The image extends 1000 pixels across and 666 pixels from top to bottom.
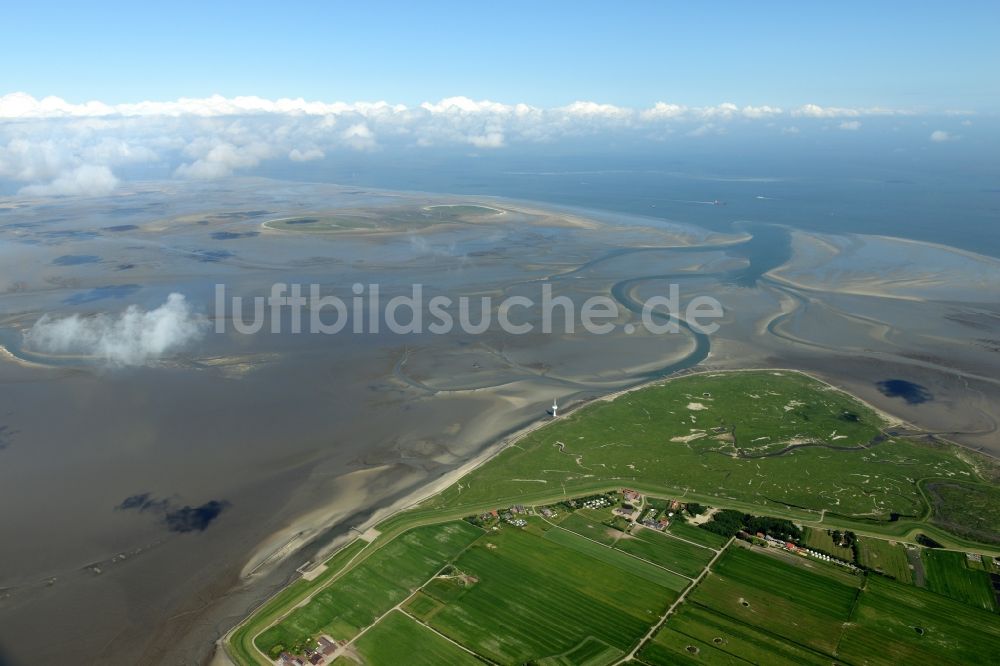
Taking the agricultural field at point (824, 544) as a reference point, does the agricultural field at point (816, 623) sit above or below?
below

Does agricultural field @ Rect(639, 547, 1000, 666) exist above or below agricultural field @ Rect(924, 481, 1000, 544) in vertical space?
below

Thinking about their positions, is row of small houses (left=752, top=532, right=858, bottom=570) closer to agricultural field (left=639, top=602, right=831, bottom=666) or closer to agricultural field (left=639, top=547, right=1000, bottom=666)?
agricultural field (left=639, top=547, right=1000, bottom=666)

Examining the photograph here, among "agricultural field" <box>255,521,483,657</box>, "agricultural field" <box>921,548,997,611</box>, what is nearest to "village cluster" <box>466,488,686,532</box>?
"agricultural field" <box>255,521,483,657</box>

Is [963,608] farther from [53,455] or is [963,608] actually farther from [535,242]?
[535,242]

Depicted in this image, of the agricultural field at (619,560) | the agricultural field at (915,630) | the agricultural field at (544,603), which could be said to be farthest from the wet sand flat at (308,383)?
the agricultural field at (915,630)

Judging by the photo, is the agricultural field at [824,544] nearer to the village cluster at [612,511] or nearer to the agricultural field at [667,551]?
the agricultural field at [667,551]
